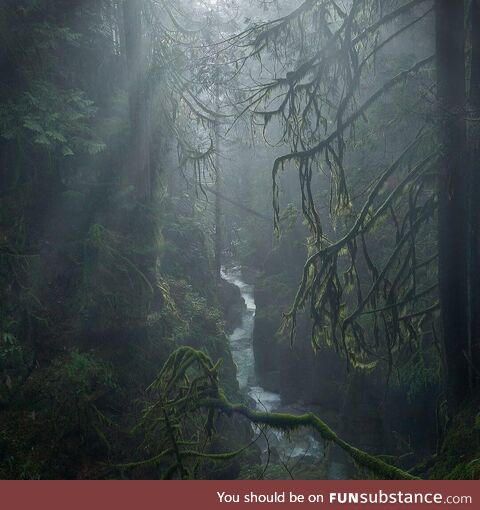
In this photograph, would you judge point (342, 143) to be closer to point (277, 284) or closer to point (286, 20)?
point (286, 20)

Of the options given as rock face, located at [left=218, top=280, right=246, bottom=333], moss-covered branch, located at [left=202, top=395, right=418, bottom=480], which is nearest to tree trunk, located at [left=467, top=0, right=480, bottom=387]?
moss-covered branch, located at [left=202, top=395, right=418, bottom=480]

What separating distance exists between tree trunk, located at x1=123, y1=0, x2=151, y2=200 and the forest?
4 cm

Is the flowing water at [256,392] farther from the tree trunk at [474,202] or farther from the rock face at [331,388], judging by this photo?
the tree trunk at [474,202]

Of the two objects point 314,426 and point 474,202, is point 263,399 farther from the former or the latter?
point 314,426

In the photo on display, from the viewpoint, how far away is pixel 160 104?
30.5 feet

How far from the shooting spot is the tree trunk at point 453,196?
5.10m

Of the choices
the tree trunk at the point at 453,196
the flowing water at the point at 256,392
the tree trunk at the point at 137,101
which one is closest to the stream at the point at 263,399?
the flowing water at the point at 256,392

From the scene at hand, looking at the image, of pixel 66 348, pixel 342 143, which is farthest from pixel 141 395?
pixel 342 143

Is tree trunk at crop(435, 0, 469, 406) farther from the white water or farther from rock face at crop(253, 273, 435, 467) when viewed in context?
the white water

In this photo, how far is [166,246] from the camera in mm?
9672

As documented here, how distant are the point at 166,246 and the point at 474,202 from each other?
19.9 ft

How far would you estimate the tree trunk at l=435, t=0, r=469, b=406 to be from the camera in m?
5.10

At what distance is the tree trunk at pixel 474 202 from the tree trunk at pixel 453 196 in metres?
0.07

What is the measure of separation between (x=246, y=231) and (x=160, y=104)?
24.8 meters
